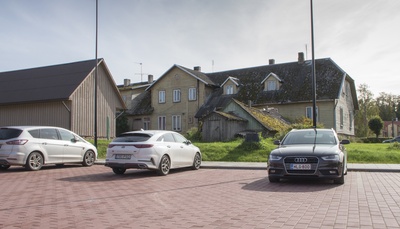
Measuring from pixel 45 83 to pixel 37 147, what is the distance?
18.2 meters

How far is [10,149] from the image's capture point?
14422 millimetres

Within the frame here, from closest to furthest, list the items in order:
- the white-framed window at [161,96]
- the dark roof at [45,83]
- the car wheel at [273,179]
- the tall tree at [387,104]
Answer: the car wheel at [273,179]
the dark roof at [45,83]
the white-framed window at [161,96]
the tall tree at [387,104]

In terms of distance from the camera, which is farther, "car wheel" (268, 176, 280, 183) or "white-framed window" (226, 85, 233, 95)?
"white-framed window" (226, 85, 233, 95)

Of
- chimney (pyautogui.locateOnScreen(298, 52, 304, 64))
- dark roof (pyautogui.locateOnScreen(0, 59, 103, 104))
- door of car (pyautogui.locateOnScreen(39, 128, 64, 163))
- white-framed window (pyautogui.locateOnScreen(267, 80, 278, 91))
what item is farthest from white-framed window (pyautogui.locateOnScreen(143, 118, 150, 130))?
door of car (pyautogui.locateOnScreen(39, 128, 64, 163))

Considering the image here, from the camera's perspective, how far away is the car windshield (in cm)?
1212

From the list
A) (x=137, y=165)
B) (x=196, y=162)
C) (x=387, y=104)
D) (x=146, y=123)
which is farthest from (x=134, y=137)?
(x=387, y=104)

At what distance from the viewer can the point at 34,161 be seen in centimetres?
1502

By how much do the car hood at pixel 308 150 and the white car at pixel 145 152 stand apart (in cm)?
403

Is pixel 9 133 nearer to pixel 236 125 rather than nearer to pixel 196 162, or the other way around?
pixel 196 162

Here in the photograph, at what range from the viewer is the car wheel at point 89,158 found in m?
Result: 17.3

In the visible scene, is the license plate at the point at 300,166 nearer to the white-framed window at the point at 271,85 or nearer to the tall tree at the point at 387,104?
the white-framed window at the point at 271,85

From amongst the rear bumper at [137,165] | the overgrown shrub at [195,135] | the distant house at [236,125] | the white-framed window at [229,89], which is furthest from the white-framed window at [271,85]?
the rear bumper at [137,165]

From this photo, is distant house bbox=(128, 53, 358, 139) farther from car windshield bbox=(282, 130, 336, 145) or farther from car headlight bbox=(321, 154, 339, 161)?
car headlight bbox=(321, 154, 339, 161)

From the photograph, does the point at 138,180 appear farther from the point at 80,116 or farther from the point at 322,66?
the point at 322,66
